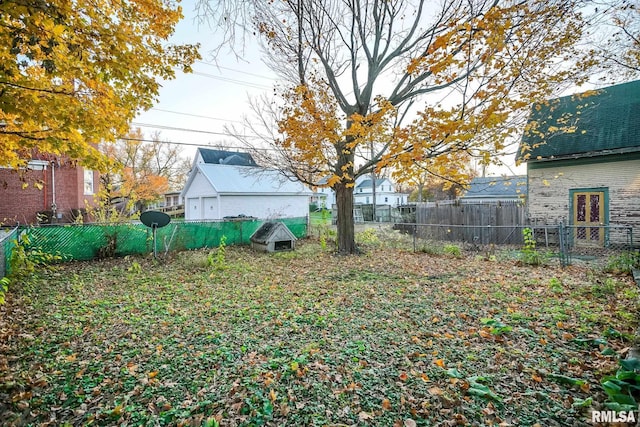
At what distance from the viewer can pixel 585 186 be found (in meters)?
11.5

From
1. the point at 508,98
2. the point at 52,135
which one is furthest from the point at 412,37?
the point at 52,135

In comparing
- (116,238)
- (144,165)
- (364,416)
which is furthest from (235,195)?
(364,416)

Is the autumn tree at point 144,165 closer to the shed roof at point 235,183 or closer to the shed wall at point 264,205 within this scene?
the shed roof at point 235,183

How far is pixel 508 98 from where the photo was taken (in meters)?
5.84

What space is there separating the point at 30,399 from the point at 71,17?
13.2 feet

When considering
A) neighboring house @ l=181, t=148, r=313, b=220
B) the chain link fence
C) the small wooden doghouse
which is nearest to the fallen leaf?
the chain link fence

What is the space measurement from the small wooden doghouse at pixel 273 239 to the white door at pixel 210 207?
8.04 metres

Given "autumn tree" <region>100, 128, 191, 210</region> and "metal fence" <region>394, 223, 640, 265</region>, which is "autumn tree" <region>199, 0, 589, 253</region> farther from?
"autumn tree" <region>100, 128, 191, 210</region>

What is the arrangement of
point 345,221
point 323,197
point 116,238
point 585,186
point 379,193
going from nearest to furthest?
1. point 116,238
2. point 345,221
3. point 585,186
4. point 323,197
5. point 379,193

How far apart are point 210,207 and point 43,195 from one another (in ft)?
26.0

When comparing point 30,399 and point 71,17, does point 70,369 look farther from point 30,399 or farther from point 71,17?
point 71,17

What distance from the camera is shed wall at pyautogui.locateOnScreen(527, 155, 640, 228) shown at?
10.6 meters

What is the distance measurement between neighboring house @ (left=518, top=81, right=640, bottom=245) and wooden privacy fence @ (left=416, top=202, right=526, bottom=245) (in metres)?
0.78

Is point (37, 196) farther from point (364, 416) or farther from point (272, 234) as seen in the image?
point (364, 416)
